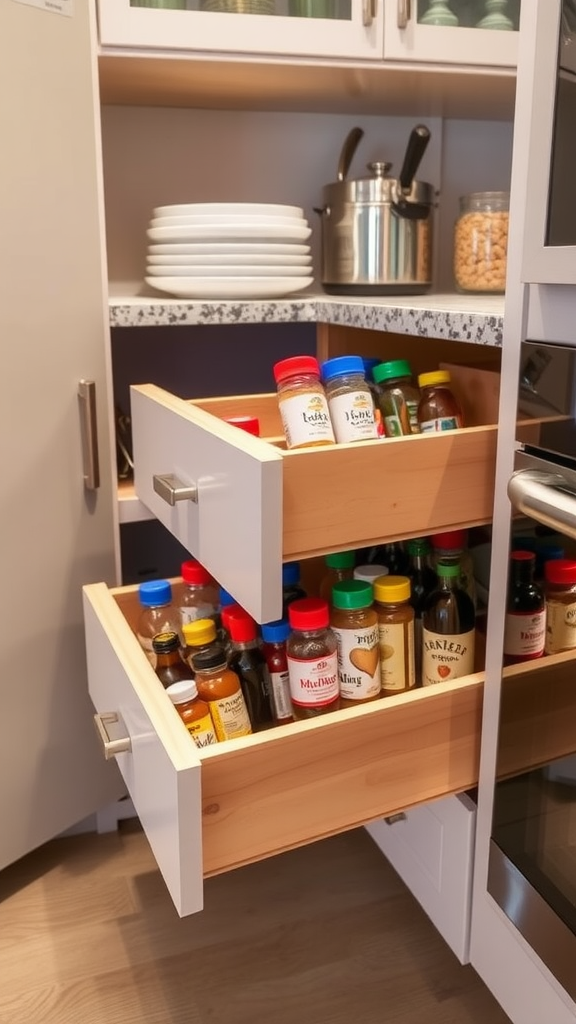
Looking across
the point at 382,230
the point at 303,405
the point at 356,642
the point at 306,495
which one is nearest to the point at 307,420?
the point at 303,405

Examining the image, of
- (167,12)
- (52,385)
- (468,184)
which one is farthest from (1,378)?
(468,184)

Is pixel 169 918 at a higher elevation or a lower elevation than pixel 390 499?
Result: lower

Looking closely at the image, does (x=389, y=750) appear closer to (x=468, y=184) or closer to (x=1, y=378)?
(x=1, y=378)

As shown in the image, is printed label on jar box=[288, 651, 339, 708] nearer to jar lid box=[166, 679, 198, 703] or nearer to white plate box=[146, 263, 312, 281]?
jar lid box=[166, 679, 198, 703]

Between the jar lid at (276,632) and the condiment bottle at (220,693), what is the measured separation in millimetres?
53

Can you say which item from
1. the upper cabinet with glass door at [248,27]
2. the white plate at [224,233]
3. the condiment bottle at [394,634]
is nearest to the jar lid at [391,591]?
the condiment bottle at [394,634]

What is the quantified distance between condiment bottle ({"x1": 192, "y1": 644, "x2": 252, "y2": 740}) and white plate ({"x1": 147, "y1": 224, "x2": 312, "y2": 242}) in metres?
0.62

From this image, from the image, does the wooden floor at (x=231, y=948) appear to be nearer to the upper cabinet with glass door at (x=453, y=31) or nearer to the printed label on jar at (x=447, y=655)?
the printed label on jar at (x=447, y=655)

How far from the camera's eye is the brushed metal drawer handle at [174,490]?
885 millimetres

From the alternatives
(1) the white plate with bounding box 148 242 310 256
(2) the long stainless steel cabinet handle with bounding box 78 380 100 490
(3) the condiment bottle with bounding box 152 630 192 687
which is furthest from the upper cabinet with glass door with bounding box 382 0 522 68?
(3) the condiment bottle with bounding box 152 630 192 687

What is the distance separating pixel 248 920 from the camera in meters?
1.23

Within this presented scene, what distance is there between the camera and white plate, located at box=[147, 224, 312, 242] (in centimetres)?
121

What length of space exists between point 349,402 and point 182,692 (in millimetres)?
345

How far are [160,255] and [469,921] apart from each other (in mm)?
975
